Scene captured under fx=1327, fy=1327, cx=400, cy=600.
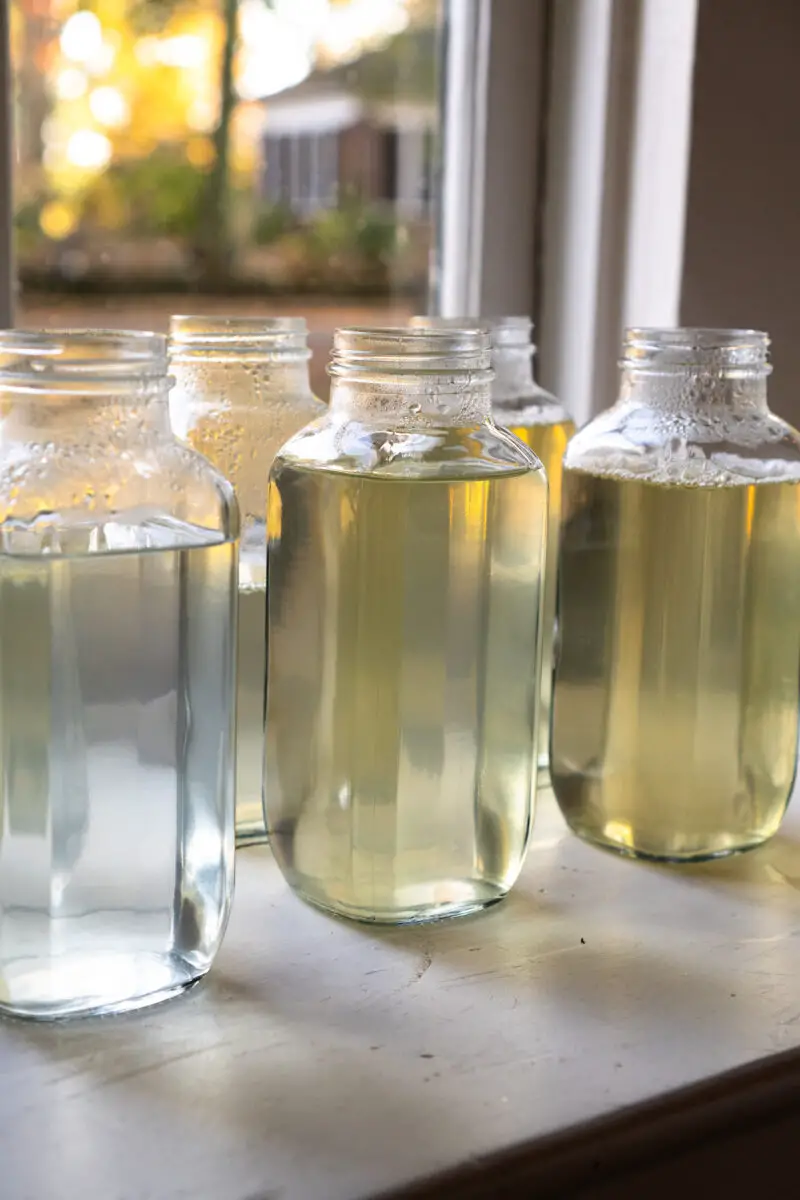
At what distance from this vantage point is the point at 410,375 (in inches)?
24.5

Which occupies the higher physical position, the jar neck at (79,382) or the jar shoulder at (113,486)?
the jar neck at (79,382)

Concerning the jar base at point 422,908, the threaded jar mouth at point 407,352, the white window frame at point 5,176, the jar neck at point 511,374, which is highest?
the white window frame at point 5,176

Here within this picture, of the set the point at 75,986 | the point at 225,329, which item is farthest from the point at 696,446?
the point at 75,986

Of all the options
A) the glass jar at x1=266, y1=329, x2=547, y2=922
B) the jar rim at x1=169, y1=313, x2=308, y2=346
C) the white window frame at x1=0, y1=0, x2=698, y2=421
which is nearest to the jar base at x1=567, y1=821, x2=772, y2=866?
the glass jar at x1=266, y1=329, x2=547, y2=922

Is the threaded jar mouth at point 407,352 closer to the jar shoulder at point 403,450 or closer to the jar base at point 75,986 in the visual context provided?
the jar shoulder at point 403,450

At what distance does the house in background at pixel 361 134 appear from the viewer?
1032 mm

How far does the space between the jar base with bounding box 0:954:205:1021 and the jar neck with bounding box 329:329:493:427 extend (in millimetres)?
271

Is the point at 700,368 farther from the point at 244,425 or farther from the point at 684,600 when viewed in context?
the point at 244,425

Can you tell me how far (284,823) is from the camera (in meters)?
0.65

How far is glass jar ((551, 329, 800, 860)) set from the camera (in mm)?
692

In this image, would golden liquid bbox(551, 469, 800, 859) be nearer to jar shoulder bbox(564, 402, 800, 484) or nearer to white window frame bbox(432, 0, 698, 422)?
jar shoulder bbox(564, 402, 800, 484)

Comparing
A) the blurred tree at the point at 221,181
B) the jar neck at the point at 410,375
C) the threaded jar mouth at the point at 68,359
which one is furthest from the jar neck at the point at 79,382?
the blurred tree at the point at 221,181

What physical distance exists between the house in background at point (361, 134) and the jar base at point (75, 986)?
26.3 inches

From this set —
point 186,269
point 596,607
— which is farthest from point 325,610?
point 186,269
